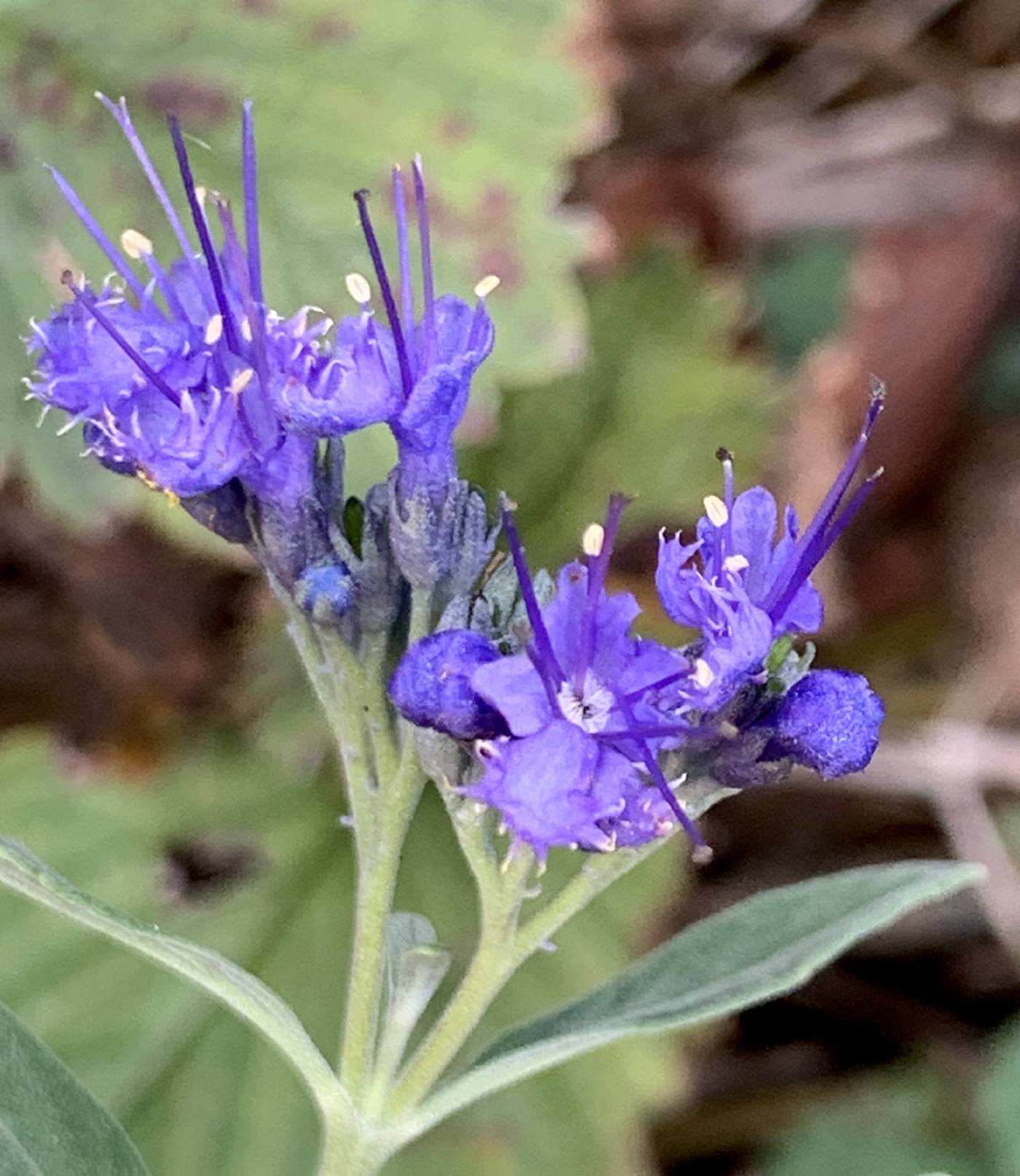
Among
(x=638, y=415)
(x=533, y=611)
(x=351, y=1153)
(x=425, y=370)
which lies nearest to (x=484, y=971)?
(x=351, y=1153)

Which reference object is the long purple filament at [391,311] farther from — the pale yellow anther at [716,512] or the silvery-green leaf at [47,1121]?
the silvery-green leaf at [47,1121]

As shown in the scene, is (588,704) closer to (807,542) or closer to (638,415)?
(807,542)

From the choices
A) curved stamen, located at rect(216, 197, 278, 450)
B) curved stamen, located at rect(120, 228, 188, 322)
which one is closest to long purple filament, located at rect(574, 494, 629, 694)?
curved stamen, located at rect(216, 197, 278, 450)

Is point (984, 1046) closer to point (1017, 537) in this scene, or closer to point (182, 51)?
point (1017, 537)

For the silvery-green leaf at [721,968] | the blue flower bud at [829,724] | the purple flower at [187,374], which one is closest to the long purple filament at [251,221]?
the purple flower at [187,374]

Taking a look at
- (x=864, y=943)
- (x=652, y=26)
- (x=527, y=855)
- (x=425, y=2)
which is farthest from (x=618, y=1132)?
(x=652, y=26)
